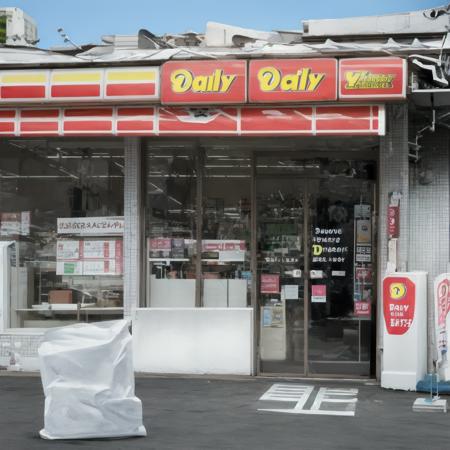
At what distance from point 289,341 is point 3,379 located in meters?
3.80

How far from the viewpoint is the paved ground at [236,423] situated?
6.84 m

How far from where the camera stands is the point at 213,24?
11.0m

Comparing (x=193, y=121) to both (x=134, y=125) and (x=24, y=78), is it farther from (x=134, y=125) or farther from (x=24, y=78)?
(x=24, y=78)

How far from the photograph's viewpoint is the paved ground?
6844 millimetres

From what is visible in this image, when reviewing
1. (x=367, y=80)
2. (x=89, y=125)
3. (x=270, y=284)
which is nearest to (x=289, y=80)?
(x=367, y=80)

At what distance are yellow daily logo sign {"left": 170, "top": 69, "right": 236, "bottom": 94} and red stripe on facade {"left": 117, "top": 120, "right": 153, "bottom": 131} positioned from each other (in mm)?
551

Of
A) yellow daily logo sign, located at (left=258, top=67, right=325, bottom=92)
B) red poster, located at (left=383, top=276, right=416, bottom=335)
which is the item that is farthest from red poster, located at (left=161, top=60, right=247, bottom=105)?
red poster, located at (left=383, top=276, right=416, bottom=335)

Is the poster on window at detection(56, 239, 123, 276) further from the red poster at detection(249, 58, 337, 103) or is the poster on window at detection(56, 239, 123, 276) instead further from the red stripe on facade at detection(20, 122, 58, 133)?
the red poster at detection(249, 58, 337, 103)

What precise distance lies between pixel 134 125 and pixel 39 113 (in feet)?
4.16

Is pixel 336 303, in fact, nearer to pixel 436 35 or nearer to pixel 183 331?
pixel 183 331

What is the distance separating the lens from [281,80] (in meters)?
9.72

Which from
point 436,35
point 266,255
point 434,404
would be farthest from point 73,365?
point 436,35

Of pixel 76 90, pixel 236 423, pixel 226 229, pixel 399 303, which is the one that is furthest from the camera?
pixel 226 229

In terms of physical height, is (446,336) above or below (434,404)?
above
